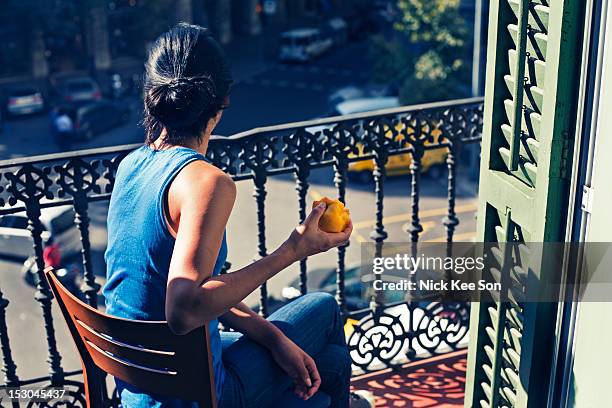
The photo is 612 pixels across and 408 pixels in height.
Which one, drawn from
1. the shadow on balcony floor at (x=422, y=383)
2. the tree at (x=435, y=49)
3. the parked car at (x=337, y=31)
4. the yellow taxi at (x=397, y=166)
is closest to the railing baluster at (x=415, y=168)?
the shadow on balcony floor at (x=422, y=383)

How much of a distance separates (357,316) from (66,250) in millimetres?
9793

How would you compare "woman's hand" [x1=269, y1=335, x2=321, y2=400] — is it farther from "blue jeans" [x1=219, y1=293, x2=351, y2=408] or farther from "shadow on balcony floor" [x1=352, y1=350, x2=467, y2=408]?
"shadow on balcony floor" [x1=352, y1=350, x2=467, y2=408]

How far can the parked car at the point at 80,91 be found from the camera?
23891mm

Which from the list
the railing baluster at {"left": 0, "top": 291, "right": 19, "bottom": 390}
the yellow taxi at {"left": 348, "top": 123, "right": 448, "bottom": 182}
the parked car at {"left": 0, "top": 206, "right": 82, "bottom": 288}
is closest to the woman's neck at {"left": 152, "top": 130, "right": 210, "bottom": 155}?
the railing baluster at {"left": 0, "top": 291, "right": 19, "bottom": 390}

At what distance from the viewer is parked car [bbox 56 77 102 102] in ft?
78.4

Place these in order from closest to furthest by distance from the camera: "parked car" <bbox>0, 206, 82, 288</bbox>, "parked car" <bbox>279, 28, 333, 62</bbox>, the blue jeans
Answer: the blue jeans
"parked car" <bbox>0, 206, 82, 288</bbox>
"parked car" <bbox>279, 28, 333, 62</bbox>

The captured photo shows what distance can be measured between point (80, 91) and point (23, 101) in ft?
5.15

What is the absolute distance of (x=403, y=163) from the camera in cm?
1914

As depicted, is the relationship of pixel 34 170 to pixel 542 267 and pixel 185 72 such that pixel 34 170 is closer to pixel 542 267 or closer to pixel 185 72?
pixel 185 72

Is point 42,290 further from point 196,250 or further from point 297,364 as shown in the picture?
point 196,250

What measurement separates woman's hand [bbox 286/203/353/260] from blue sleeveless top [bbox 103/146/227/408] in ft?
0.76

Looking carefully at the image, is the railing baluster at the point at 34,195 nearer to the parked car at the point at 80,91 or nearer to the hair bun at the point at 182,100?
the hair bun at the point at 182,100

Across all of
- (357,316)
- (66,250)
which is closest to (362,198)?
(66,250)

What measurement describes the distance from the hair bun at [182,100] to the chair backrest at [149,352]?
0.62 metres
